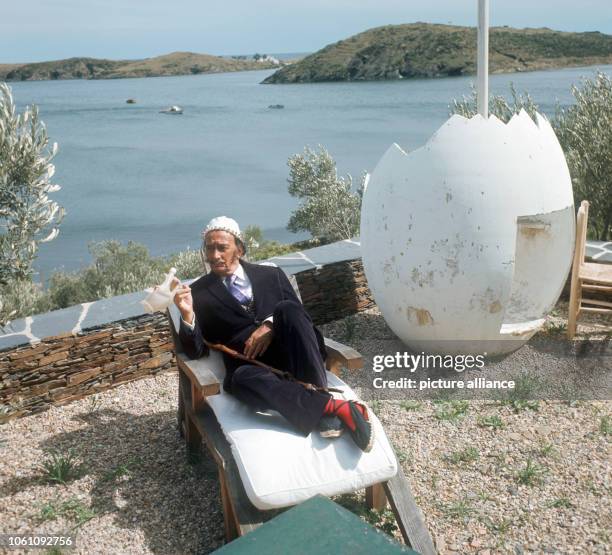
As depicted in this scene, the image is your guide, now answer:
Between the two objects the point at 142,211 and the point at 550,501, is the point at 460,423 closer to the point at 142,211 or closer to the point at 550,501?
the point at 550,501

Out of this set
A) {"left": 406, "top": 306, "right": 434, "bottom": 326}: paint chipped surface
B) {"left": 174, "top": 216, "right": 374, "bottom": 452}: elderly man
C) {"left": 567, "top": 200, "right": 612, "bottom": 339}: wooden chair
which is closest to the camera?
{"left": 174, "top": 216, "right": 374, "bottom": 452}: elderly man

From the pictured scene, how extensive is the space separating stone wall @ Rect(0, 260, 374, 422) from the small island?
125ft

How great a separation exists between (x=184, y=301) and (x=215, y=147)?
44180mm

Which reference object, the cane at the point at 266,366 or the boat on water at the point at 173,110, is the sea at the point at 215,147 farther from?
the cane at the point at 266,366

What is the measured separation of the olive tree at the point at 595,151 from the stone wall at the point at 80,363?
18.9ft

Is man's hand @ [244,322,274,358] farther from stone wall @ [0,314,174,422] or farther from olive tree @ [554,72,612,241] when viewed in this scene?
olive tree @ [554,72,612,241]

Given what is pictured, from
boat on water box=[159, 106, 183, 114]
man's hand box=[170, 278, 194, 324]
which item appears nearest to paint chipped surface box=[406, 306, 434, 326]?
man's hand box=[170, 278, 194, 324]

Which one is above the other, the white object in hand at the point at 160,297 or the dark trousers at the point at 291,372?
the white object in hand at the point at 160,297

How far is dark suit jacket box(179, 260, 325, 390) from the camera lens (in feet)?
13.9

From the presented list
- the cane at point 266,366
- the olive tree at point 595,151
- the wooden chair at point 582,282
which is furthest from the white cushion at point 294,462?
the olive tree at point 595,151

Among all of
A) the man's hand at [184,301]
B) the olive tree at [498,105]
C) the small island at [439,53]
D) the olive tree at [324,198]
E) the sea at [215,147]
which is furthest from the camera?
the small island at [439,53]

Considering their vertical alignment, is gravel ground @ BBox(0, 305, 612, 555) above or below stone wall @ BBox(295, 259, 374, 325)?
below

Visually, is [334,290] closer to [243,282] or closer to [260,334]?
[243,282]

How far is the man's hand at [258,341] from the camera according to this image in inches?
167
